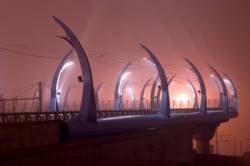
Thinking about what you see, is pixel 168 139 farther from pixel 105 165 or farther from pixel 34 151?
pixel 34 151

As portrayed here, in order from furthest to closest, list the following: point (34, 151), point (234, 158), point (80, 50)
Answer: point (234, 158) < point (80, 50) < point (34, 151)

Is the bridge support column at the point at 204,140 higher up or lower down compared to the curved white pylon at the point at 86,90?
lower down

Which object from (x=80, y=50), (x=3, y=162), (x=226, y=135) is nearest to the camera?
(x=3, y=162)

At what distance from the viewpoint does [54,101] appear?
2328 centimetres

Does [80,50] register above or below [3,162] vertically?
above

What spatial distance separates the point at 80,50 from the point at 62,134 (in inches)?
150

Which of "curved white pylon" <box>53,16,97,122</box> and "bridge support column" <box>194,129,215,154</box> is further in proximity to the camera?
"bridge support column" <box>194,129,215,154</box>

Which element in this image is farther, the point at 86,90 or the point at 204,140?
the point at 204,140

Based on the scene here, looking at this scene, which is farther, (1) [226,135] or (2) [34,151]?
(1) [226,135]

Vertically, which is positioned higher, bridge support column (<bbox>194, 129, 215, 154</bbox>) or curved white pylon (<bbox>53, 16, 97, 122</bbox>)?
curved white pylon (<bbox>53, 16, 97, 122</bbox>)

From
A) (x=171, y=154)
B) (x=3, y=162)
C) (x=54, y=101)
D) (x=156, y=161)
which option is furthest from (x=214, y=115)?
(x=3, y=162)

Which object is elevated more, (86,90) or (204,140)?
(86,90)

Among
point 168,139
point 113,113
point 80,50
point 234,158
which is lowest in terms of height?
point 234,158

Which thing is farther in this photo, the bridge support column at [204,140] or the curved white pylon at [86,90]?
the bridge support column at [204,140]
